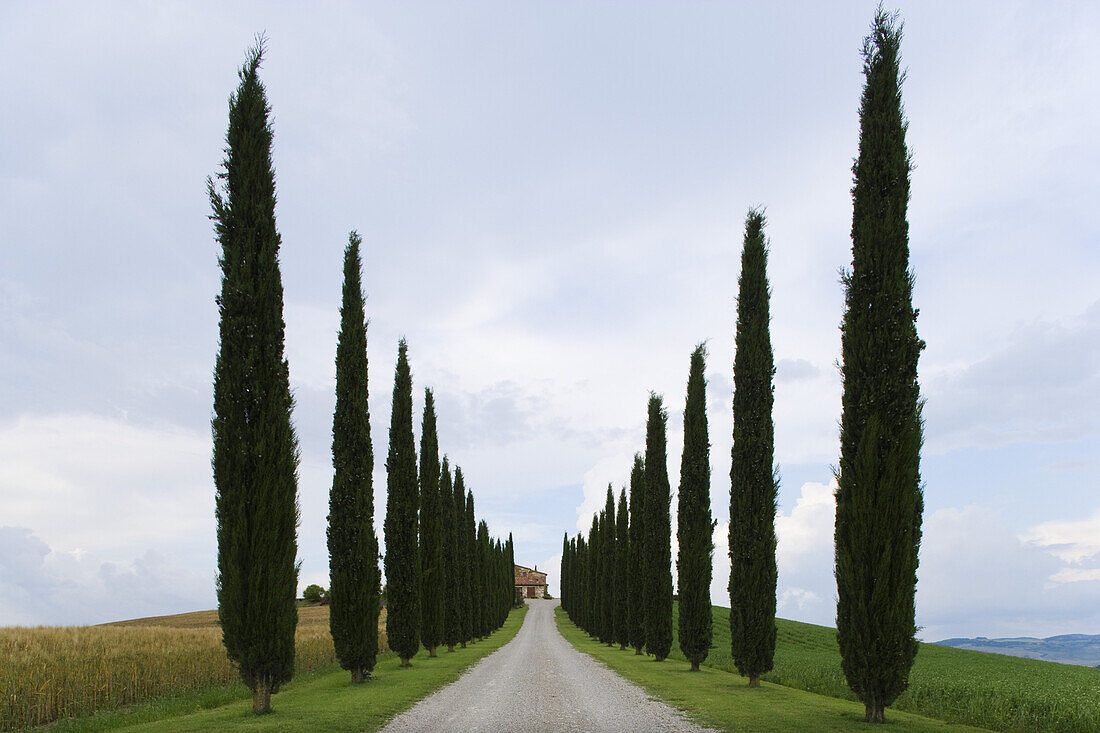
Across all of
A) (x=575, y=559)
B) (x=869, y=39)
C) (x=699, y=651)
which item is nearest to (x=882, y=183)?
(x=869, y=39)

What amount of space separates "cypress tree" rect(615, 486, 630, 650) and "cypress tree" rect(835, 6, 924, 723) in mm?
22968

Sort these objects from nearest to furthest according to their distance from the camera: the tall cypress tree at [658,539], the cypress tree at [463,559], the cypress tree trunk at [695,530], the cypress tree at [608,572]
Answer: the cypress tree trunk at [695,530] → the tall cypress tree at [658,539] → the cypress tree at [463,559] → the cypress tree at [608,572]

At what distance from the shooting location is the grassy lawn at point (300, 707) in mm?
11078

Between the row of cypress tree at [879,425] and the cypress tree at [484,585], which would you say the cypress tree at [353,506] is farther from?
the cypress tree at [484,585]

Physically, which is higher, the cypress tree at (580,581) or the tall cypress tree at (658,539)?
the tall cypress tree at (658,539)

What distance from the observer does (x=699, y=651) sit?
22.2 m

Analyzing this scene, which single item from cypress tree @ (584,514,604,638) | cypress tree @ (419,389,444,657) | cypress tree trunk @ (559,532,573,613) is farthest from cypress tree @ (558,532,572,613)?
cypress tree @ (419,389,444,657)

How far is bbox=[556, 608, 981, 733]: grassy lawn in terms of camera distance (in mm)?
10797

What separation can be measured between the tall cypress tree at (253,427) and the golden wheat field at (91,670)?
17.8 feet

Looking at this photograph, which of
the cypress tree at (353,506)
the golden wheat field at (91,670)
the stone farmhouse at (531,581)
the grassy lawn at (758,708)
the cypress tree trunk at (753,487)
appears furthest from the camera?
the stone farmhouse at (531,581)

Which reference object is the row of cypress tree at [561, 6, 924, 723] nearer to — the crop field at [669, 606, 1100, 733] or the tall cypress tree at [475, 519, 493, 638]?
the crop field at [669, 606, 1100, 733]

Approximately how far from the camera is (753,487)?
18250 mm

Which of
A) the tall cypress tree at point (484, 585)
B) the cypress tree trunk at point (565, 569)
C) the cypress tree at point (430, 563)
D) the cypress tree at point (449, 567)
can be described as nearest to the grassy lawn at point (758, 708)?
the cypress tree at point (430, 563)

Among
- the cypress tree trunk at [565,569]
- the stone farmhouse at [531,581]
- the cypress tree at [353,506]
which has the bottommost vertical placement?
the stone farmhouse at [531,581]
